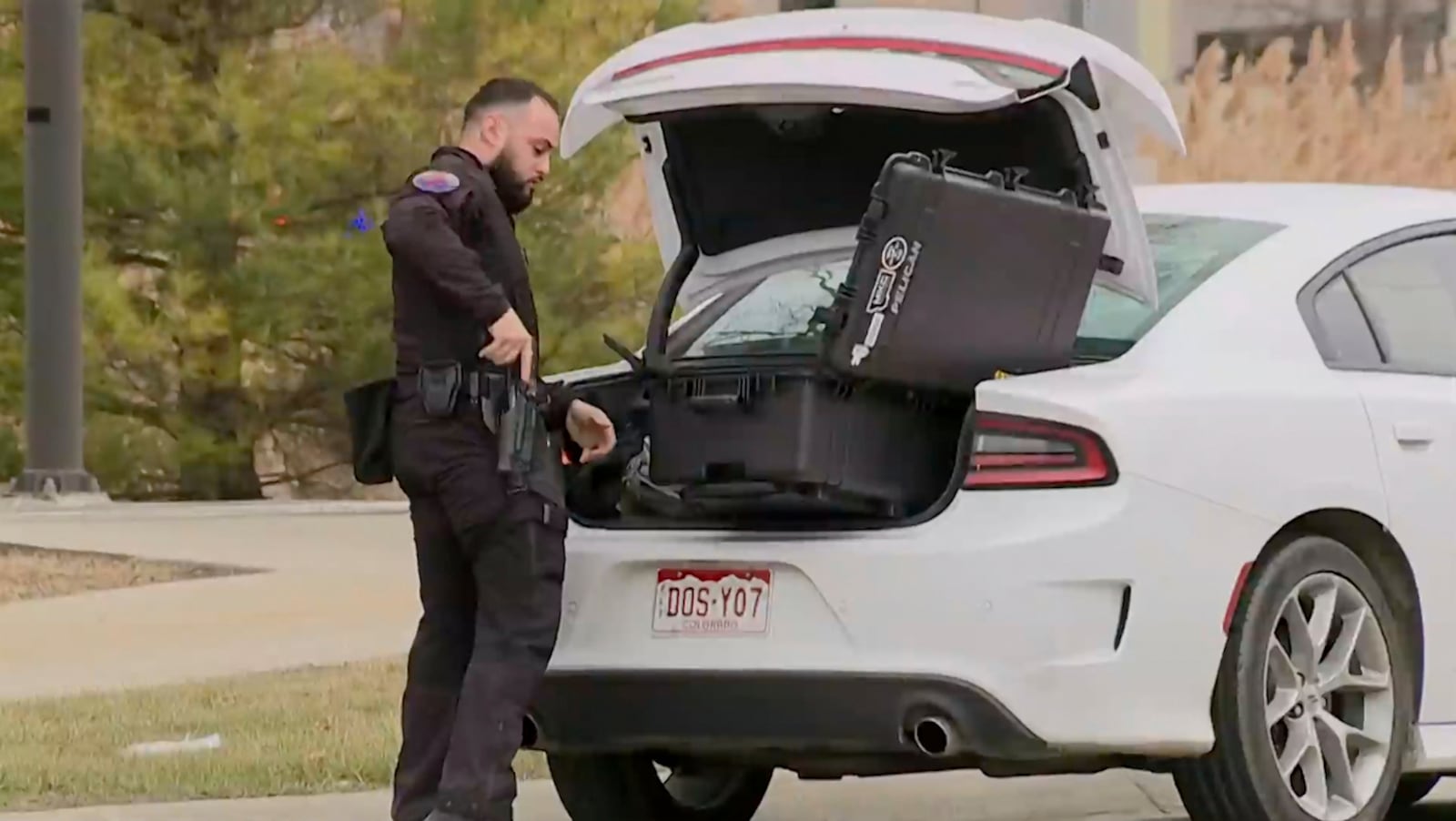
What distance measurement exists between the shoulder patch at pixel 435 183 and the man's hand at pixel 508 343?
0.30 m

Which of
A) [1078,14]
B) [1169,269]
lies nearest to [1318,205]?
[1169,269]

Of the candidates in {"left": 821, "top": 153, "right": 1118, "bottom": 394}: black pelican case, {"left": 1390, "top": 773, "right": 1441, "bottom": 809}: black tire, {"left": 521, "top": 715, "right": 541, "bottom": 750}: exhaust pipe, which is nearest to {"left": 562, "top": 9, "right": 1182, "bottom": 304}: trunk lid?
{"left": 821, "top": 153, "right": 1118, "bottom": 394}: black pelican case

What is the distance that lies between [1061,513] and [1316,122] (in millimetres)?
19062

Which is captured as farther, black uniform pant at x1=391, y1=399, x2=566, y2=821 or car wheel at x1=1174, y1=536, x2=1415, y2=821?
black uniform pant at x1=391, y1=399, x2=566, y2=821

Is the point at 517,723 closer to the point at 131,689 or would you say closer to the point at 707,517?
the point at 707,517

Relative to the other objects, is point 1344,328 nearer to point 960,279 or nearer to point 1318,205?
point 1318,205

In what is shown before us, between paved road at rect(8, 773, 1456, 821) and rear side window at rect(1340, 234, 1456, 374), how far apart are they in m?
1.48

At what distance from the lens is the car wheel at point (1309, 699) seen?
604cm

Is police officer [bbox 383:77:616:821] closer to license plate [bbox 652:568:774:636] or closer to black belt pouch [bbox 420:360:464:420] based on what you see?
black belt pouch [bbox 420:360:464:420]

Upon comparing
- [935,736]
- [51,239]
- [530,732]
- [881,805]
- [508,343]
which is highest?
[51,239]

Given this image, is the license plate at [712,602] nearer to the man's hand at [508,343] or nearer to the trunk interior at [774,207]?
the trunk interior at [774,207]

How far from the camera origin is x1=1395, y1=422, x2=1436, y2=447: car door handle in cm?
648

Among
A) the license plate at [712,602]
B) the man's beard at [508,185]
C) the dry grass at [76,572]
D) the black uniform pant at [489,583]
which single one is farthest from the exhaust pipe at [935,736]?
the dry grass at [76,572]

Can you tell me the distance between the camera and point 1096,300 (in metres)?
6.49
